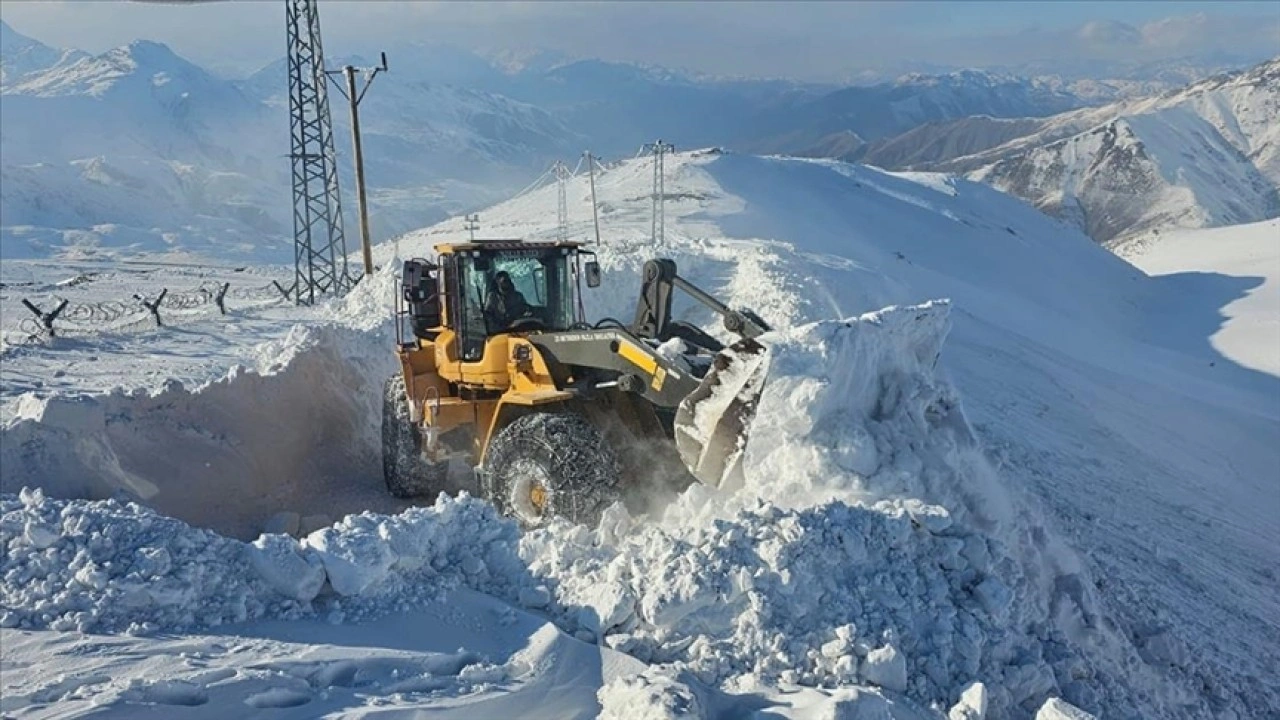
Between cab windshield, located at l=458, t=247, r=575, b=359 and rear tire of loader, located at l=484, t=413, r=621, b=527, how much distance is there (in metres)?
1.18

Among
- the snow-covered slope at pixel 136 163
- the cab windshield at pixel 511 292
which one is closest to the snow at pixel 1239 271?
the cab windshield at pixel 511 292

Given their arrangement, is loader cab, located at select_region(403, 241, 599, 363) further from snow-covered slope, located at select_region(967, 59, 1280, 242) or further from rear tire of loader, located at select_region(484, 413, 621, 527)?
snow-covered slope, located at select_region(967, 59, 1280, 242)

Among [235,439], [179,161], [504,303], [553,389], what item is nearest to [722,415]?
[553,389]

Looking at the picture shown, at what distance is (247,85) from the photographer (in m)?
190

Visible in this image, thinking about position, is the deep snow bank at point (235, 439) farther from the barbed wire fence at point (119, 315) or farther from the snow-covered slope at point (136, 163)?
the snow-covered slope at point (136, 163)

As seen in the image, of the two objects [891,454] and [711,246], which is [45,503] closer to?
[891,454]

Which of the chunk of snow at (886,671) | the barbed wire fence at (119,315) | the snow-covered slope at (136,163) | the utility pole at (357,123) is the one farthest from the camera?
the snow-covered slope at (136,163)

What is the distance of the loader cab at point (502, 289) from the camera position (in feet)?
26.4

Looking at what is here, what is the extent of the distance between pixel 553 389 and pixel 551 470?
854mm

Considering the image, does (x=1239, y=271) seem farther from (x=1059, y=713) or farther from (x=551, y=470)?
(x=1059, y=713)

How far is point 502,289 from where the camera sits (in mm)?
8180

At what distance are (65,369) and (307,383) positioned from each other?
3.93 meters

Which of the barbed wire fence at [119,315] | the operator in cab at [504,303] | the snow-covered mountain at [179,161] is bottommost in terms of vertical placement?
the barbed wire fence at [119,315]

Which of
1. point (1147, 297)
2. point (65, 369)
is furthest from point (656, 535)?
point (1147, 297)
